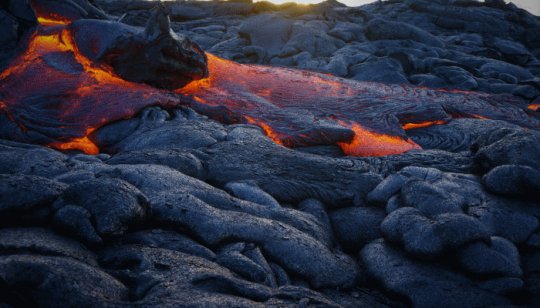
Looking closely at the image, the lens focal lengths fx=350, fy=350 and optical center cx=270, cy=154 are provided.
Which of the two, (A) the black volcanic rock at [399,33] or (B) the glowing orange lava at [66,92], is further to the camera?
(A) the black volcanic rock at [399,33]

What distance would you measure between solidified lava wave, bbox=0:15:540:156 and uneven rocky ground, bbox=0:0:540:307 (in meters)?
0.49

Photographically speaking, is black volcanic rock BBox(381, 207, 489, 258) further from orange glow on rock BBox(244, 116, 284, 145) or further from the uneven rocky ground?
orange glow on rock BBox(244, 116, 284, 145)

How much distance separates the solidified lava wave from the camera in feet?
24.2

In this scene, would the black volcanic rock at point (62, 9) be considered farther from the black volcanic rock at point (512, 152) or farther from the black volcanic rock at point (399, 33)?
the black volcanic rock at point (399, 33)

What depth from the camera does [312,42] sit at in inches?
727

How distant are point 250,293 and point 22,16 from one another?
1011cm

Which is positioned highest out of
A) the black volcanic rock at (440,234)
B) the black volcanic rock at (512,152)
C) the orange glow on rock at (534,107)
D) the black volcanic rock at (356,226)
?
the black volcanic rock at (512,152)

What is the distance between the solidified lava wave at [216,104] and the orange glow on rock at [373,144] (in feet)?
0.08

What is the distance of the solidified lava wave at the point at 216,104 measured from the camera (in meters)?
7.37

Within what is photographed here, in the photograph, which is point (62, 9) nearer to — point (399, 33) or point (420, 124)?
point (420, 124)

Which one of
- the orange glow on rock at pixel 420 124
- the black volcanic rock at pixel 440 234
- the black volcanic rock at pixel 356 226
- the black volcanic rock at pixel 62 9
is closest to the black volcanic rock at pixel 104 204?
the black volcanic rock at pixel 356 226

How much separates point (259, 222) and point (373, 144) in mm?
4591

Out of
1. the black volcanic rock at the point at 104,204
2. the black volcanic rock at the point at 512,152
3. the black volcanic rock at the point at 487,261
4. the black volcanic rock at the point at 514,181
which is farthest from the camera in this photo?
the black volcanic rock at the point at 512,152

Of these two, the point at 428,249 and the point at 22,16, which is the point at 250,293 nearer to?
the point at 428,249
